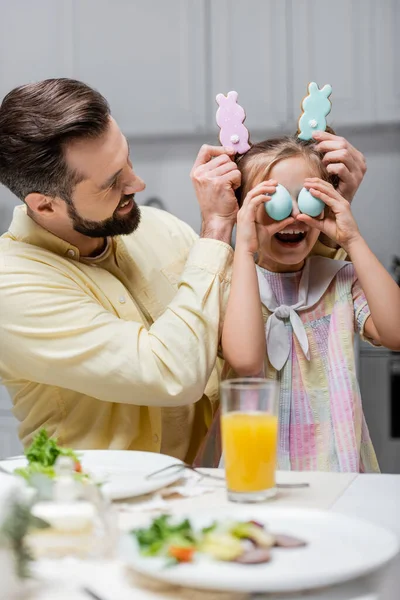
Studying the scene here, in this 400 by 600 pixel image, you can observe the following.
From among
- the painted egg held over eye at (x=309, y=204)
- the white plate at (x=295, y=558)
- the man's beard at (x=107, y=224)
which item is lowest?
the white plate at (x=295, y=558)

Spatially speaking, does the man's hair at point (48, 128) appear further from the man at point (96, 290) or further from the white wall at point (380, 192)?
the white wall at point (380, 192)

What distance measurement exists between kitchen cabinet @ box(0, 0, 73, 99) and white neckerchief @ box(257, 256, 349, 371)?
2.12 metres

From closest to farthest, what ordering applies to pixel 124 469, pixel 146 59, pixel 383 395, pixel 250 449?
1. pixel 250 449
2. pixel 124 469
3. pixel 383 395
4. pixel 146 59

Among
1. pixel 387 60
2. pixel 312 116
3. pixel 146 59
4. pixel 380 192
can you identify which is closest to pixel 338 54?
pixel 387 60

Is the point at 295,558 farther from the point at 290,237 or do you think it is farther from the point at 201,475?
the point at 290,237

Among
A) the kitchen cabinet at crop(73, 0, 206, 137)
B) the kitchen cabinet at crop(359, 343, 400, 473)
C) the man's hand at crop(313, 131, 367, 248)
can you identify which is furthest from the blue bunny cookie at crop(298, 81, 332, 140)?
the kitchen cabinet at crop(73, 0, 206, 137)

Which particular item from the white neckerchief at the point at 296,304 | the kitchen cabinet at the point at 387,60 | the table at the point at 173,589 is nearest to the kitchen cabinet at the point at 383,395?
the kitchen cabinet at the point at 387,60

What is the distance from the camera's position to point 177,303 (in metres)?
1.46

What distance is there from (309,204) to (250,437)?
607 mm

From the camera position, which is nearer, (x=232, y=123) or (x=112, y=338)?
(x=112, y=338)

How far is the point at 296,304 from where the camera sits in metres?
1.61

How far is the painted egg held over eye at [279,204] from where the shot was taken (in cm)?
148

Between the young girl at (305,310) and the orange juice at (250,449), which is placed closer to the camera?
the orange juice at (250,449)

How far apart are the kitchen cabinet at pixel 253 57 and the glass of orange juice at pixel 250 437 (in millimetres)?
2372
